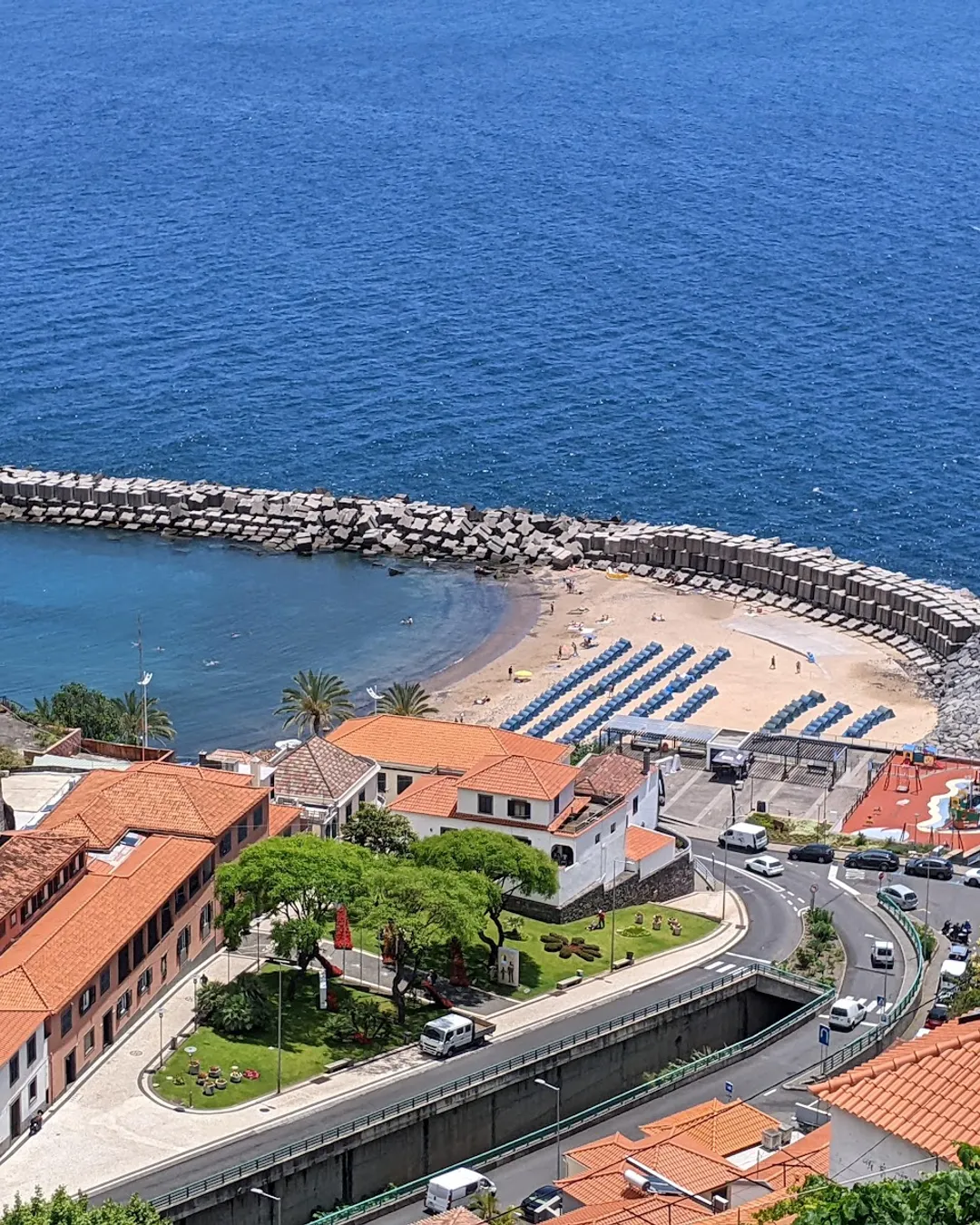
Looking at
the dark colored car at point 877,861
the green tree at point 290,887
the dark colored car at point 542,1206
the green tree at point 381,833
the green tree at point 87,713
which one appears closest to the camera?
the dark colored car at point 542,1206

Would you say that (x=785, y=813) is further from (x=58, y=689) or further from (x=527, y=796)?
(x=58, y=689)

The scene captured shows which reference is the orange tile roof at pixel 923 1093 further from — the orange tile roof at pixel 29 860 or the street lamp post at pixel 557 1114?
the orange tile roof at pixel 29 860

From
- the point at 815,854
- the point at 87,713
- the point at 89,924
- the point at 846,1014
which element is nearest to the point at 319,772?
the point at 89,924

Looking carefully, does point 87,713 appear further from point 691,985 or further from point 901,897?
point 901,897

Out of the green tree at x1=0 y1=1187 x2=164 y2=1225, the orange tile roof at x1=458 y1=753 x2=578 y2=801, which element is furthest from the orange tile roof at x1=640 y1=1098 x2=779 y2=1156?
the orange tile roof at x1=458 y1=753 x2=578 y2=801

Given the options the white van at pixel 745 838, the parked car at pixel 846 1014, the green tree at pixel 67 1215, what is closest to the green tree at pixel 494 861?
the parked car at pixel 846 1014

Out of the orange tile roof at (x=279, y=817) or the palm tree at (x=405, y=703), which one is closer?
the orange tile roof at (x=279, y=817)

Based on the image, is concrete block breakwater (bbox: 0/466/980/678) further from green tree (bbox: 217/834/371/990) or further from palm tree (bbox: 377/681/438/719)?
green tree (bbox: 217/834/371/990)
